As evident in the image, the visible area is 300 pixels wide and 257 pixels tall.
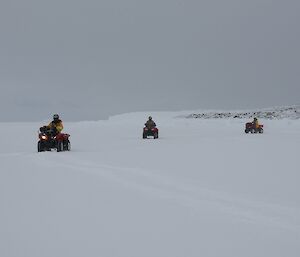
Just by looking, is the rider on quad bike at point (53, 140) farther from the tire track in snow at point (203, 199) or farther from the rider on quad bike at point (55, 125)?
the tire track in snow at point (203, 199)

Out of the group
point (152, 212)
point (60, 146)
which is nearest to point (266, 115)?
point (60, 146)

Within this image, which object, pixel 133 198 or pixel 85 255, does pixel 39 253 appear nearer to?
pixel 85 255

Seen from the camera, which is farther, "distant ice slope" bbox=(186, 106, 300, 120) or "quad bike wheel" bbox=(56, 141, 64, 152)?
"distant ice slope" bbox=(186, 106, 300, 120)

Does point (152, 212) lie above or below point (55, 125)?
below

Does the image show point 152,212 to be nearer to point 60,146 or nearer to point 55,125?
point 60,146

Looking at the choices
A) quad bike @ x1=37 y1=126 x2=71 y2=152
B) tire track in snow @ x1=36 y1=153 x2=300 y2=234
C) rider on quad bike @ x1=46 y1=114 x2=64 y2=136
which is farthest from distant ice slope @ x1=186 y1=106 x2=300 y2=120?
tire track in snow @ x1=36 y1=153 x2=300 y2=234

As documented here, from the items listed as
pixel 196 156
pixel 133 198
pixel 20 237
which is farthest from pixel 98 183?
pixel 196 156

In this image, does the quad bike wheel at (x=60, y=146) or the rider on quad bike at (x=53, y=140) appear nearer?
the quad bike wheel at (x=60, y=146)

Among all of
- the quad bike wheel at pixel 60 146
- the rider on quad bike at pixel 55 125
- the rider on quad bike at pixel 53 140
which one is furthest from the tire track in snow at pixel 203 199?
the rider on quad bike at pixel 55 125

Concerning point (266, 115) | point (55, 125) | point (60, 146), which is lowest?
point (60, 146)

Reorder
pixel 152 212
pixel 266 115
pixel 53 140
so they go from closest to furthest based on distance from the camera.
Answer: pixel 152 212
pixel 53 140
pixel 266 115

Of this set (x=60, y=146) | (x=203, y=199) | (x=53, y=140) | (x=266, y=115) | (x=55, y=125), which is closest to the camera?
(x=203, y=199)

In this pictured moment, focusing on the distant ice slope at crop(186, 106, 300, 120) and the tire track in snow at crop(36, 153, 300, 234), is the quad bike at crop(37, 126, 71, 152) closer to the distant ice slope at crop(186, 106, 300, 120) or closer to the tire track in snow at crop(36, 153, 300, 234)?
the tire track in snow at crop(36, 153, 300, 234)

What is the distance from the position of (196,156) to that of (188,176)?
446 cm
